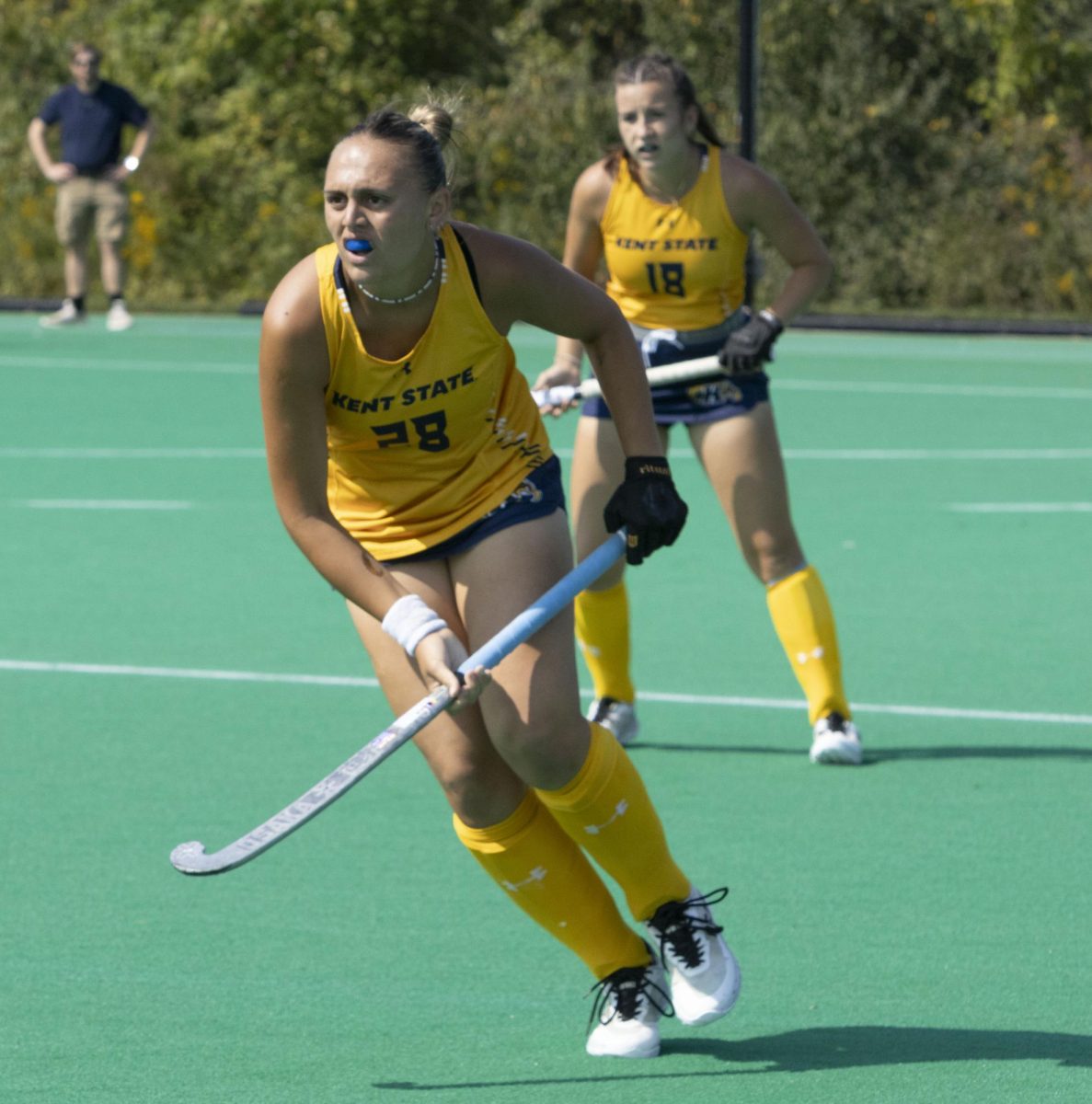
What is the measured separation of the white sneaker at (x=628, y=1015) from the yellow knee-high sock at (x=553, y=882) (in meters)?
0.03

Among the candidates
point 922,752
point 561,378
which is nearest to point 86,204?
point 561,378

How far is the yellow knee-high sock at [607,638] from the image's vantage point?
6398 millimetres

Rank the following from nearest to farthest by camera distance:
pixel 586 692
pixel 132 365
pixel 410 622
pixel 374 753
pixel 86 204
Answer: pixel 374 753, pixel 410 622, pixel 586 692, pixel 132 365, pixel 86 204

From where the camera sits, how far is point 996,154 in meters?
21.5

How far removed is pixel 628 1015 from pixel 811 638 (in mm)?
2371

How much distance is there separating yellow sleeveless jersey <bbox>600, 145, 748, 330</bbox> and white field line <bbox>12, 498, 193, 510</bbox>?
4.65m

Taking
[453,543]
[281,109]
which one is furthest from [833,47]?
[453,543]

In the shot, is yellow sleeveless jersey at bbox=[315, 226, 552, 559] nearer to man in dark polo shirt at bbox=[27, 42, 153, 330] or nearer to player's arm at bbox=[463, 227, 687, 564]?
player's arm at bbox=[463, 227, 687, 564]

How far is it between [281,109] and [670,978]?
72.3 ft

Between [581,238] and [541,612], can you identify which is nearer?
[541,612]

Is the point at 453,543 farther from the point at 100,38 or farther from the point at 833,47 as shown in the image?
the point at 100,38

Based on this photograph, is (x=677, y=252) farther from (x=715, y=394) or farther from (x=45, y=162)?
(x=45, y=162)

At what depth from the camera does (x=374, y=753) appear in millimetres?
3555

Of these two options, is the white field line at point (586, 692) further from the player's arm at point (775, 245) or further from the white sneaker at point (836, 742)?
the player's arm at point (775, 245)
